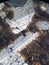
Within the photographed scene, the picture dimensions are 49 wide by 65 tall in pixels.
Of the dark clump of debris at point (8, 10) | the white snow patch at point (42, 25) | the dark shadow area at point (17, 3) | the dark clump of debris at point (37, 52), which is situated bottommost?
the dark clump of debris at point (37, 52)

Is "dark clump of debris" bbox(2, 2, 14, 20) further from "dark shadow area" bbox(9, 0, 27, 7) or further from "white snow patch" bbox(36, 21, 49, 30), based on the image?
"white snow patch" bbox(36, 21, 49, 30)

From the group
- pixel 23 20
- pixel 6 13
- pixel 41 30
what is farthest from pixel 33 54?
pixel 6 13

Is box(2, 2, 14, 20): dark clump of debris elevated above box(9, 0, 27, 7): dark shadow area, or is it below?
below

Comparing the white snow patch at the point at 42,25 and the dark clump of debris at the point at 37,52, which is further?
the white snow patch at the point at 42,25

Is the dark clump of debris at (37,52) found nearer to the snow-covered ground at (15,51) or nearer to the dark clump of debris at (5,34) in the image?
the snow-covered ground at (15,51)

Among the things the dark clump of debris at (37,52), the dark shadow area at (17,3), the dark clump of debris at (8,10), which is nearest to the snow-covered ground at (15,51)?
the dark clump of debris at (37,52)

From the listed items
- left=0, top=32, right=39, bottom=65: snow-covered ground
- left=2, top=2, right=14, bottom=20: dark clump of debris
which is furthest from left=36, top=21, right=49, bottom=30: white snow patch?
left=2, top=2, right=14, bottom=20: dark clump of debris

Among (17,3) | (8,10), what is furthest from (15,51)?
(17,3)

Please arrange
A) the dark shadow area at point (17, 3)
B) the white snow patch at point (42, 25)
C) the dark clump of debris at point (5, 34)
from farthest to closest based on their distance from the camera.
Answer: the dark shadow area at point (17, 3) < the white snow patch at point (42, 25) < the dark clump of debris at point (5, 34)

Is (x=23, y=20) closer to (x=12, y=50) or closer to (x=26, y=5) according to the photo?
(x=26, y=5)
